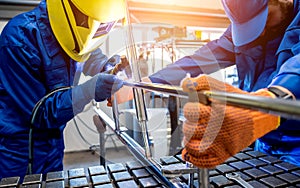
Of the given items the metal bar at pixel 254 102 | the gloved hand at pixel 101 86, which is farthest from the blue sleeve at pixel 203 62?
the metal bar at pixel 254 102

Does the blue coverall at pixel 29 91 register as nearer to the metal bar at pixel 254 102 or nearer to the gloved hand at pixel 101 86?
the gloved hand at pixel 101 86

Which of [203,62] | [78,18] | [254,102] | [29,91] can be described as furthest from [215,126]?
[203,62]

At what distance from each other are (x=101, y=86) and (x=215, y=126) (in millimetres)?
868

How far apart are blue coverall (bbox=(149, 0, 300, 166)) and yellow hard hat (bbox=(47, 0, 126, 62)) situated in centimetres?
55

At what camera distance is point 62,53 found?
1.41 metres

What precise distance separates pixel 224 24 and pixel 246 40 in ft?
6.71

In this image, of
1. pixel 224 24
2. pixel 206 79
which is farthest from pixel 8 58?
pixel 224 24

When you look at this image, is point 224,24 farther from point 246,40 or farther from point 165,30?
point 246,40

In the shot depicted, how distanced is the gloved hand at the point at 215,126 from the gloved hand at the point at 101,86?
2.50 ft

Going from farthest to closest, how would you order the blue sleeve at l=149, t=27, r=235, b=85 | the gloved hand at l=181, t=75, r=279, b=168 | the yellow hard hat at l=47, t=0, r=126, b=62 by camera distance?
the blue sleeve at l=149, t=27, r=235, b=85 → the yellow hard hat at l=47, t=0, r=126, b=62 → the gloved hand at l=181, t=75, r=279, b=168

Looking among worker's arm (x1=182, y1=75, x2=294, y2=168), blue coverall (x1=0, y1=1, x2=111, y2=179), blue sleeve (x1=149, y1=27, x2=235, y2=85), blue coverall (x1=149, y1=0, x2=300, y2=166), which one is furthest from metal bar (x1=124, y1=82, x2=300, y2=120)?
blue sleeve (x1=149, y1=27, x2=235, y2=85)

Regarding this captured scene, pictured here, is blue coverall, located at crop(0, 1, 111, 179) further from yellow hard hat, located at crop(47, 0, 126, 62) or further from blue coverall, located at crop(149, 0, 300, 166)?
blue coverall, located at crop(149, 0, 300, 166)

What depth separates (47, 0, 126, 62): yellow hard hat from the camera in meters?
1.17

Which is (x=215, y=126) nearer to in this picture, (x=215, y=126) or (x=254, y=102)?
(x=215, y=126)
